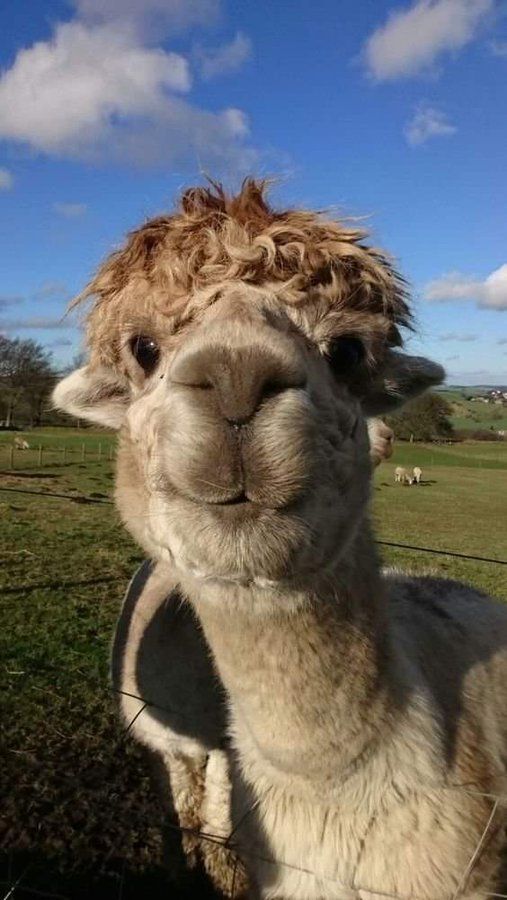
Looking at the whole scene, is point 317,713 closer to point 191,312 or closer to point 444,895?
point 444,895

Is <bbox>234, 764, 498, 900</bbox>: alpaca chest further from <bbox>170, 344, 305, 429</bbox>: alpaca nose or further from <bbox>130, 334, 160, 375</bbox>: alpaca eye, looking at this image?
<bbox>130, 334, 160, 375</bbox>: alpaca eye

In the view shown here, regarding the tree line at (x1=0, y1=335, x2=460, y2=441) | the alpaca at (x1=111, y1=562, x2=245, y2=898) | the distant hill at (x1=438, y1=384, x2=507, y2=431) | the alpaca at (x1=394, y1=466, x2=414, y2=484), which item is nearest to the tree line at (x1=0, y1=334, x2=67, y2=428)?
the tree line at (x1=0, y1=335, x2=460, y2=441)

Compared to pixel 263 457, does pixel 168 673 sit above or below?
below

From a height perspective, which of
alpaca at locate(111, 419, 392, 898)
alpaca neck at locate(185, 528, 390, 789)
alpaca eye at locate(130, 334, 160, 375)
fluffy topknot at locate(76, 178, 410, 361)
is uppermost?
fluffy topknot at locate(76, 178, 410, 361)

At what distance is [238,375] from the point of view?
223cm

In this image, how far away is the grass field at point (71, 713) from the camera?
15.0ft

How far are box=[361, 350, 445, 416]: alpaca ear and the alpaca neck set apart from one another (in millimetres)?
938

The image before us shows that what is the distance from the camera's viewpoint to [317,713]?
8.80 ft

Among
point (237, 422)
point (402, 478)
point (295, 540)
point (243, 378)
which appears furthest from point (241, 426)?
point (402, 478)

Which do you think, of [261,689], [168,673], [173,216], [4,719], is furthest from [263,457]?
[4,719]

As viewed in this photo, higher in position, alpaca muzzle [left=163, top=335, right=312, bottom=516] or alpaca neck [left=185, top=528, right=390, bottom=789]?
alpaca muzzle [left=163, top=335, right=312, bottom=516]

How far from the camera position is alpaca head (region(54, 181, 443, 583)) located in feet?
7.50

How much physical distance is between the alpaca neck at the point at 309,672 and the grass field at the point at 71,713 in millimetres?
1097

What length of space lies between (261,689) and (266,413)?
118 cm
